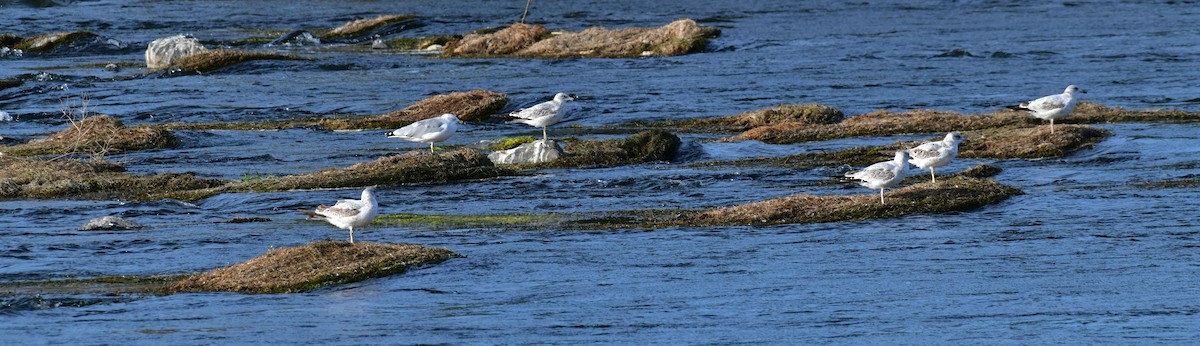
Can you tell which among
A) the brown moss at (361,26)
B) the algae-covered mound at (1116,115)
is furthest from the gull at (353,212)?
the brown moss at (361,26)

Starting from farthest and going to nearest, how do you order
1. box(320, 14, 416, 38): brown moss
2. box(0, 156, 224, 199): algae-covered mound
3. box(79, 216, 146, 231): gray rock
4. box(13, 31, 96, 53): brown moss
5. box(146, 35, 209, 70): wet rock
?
box(320, 14, 416, 38): brown moss < box(13, 31, 96, 53): brown moss < box(146, 35, 209, 70): wet rock < box(0, 156, 224, 199): algae-covered mound < box(79, 216, 146, 231): gray rock

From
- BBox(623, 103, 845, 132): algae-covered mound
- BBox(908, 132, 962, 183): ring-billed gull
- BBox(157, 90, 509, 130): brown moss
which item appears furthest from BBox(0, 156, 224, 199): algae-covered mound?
BBox(623, 103, 845, 132): algae-covered mound

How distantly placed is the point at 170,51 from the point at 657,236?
25938mm

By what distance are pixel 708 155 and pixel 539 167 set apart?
242cm

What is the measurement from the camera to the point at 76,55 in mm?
44719

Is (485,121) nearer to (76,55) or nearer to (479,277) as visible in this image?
(479,277)

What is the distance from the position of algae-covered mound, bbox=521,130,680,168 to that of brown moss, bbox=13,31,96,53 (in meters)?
27.4

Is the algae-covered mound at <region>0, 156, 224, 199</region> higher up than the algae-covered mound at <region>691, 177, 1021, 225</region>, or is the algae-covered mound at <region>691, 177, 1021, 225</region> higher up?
the algae-covered mound at <region>691, 177, 1021, 225</region>

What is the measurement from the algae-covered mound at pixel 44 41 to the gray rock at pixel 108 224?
3006 cm

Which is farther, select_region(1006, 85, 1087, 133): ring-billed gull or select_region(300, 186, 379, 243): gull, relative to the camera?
select_region(1006, 85, 1087, 133): ring-billed gull

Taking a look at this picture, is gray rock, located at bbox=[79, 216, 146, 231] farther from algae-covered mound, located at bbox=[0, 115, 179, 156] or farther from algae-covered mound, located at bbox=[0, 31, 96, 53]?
algae-covered mound, located at bbox=[0, 31, 96, 53]

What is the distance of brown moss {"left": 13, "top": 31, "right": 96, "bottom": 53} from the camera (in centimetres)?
4547

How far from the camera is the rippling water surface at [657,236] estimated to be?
12.2 m

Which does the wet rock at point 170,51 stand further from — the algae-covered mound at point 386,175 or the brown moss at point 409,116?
the algae-covered mound at point 386,175
